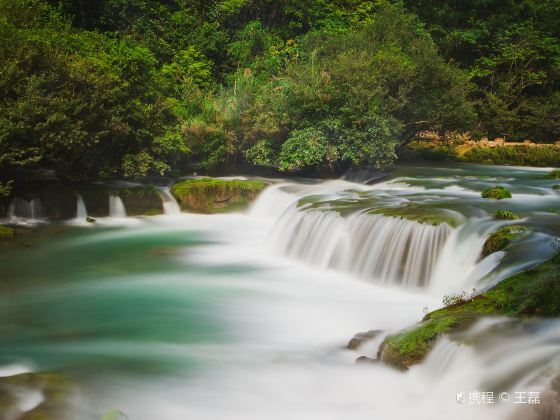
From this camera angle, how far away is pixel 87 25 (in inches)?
1116

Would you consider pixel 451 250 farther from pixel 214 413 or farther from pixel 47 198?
pixel 47 198

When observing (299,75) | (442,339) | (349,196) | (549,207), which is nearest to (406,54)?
(299,75)

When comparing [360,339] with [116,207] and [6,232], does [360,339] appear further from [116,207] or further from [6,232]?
[116,207]

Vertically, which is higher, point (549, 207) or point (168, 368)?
point (549, 207)

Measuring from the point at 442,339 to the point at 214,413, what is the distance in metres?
3.01

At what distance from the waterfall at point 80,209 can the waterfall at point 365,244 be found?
Result: 6.75 metres

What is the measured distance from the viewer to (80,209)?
18531 millimetres

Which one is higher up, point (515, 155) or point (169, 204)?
point (515, 155)

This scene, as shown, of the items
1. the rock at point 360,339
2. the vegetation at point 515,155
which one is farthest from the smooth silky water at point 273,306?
the vegetation at point 515,155

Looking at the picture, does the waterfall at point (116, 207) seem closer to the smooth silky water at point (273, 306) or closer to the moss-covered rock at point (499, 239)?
the smooth silky water at point (273, 306)

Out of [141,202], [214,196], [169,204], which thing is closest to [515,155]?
[214,196]

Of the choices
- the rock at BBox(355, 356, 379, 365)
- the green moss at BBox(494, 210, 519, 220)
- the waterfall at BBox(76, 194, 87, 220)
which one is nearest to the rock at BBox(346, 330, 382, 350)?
the rock at BBox(355, 356, 379, 365)

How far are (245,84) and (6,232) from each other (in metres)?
11.6

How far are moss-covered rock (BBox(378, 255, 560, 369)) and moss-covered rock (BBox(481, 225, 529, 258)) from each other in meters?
2.60
